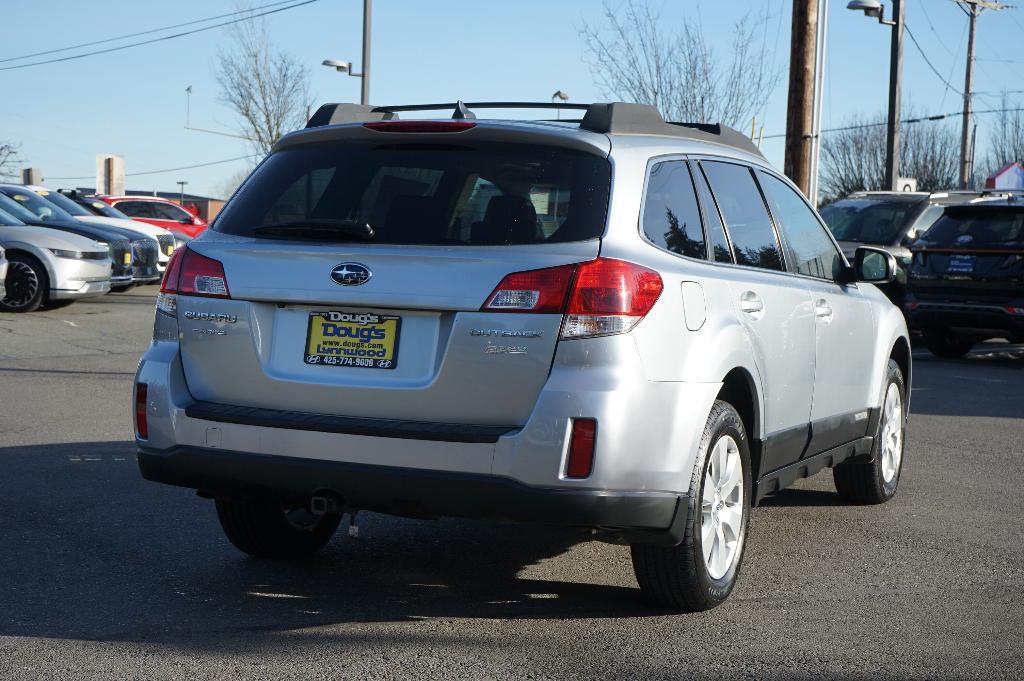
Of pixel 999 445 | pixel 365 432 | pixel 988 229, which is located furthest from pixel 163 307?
pixel 988 229

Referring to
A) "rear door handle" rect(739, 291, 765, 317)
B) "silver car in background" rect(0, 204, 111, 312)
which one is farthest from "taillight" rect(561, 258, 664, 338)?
"silver car in background" rect(0, 204, 111, 312)

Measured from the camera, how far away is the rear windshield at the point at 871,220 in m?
17.3

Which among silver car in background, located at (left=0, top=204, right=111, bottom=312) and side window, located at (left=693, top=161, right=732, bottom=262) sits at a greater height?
side window, located at (left=693, top=161, right=732, bottom=262)

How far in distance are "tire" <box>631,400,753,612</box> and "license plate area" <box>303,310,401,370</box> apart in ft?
3.68

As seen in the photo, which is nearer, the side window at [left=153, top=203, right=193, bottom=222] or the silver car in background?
the silver car in background

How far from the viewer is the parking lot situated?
13.9 feet

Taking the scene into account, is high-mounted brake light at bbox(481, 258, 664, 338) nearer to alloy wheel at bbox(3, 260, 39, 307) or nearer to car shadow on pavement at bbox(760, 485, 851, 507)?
car shadow on pavement at bbox(760, 485, 851, 507)

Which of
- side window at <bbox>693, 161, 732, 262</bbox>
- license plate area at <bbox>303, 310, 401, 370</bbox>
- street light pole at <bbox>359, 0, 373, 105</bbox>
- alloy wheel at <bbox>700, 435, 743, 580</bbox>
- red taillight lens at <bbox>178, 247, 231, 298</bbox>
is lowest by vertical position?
alloy wheel at <bbox>700, 435, 743, 580</bbox>

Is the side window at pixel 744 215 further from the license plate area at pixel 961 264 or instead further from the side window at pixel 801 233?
the license plate area at pixel 961 264

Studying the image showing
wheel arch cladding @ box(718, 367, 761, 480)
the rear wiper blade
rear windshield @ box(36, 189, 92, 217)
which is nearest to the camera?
the rear wiper blade

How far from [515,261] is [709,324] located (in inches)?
32.7

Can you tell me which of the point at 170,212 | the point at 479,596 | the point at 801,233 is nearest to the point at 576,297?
the point at 479,596

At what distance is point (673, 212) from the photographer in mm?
4867

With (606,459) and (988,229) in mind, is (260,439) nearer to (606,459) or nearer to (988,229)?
(606,459)
